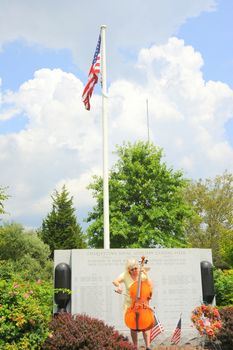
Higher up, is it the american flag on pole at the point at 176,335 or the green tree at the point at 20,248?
the green tree at the point at 20,248

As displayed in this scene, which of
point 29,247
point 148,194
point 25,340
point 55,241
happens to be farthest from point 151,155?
point 25,340

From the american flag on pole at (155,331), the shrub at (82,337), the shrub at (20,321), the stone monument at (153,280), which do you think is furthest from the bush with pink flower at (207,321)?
the stone monument at (153,280)

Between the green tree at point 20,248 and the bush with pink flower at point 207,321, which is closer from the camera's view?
the bush with pink flower at point 207,321

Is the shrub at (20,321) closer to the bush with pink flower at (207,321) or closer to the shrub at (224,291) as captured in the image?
the bush with pink flower at (207,321)

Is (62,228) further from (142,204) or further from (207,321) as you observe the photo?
(207,321)

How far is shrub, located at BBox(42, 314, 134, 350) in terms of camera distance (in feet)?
24.1

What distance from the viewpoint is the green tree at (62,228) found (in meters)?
37.0

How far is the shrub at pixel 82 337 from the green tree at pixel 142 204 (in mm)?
17907

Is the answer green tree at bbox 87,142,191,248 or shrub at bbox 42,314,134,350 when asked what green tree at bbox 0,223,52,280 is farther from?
shrub at bbox 42,314,134,350

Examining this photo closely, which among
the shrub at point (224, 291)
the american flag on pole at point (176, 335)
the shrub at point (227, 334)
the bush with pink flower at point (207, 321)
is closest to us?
the bush with pink flower at point (207, 321)

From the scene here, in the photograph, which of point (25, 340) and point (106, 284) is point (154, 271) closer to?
point (106, 284)

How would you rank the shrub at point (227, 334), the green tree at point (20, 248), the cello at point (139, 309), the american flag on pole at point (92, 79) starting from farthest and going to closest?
the green tree at point (20, 248) < the american flag on pole at point (92, 79) < the shrub at point (227, 334) < the cello at point (139, 309)

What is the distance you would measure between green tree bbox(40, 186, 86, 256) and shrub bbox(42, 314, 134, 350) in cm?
2895

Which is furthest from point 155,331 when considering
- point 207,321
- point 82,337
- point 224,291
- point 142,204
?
point 142,204
